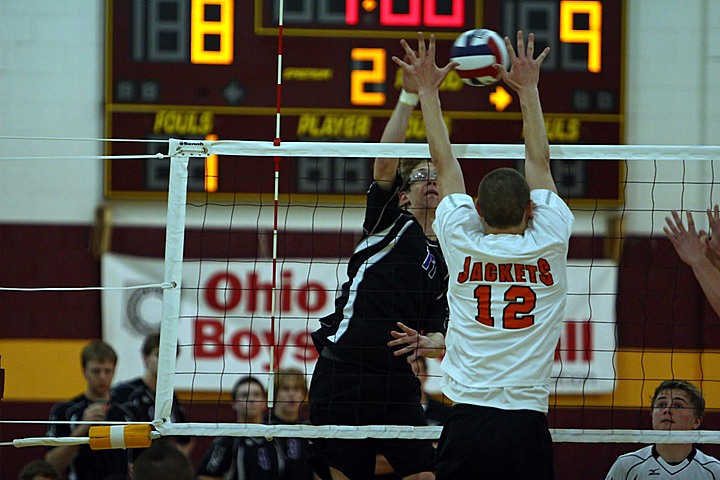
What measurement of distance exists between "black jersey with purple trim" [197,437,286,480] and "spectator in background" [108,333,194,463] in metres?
0.18

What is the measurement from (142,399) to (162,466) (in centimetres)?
203

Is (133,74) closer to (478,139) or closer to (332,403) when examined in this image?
(478,139)

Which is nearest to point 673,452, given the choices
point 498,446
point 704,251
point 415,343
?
point 704,251

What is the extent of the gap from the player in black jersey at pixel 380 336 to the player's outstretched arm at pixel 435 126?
0.50m

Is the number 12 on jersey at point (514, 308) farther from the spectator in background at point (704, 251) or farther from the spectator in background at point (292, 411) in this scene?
the spectator in background at point (292, 411)

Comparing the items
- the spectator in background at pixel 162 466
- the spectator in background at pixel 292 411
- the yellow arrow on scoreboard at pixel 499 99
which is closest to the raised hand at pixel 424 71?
the spectator in background at pixel 162 466

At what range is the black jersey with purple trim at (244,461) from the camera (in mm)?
6828

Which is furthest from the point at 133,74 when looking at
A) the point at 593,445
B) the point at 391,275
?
the point at 593,445

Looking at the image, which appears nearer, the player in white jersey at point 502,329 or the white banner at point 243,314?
the player in white jersey at point 502,329

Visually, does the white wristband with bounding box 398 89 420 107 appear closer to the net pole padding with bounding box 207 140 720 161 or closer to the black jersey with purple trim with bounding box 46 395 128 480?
the net pole padding with bounding box 207 140 720 161

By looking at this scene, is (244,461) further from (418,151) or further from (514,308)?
(514,308)

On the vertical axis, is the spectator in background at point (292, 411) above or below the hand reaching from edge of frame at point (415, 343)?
below

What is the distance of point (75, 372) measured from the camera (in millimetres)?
8398

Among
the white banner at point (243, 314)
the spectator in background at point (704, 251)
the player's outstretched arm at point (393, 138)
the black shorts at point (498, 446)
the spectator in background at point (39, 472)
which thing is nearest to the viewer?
the black shorts at point (498, 446)
